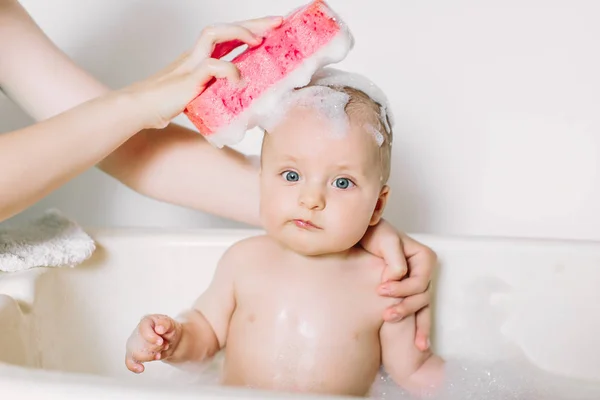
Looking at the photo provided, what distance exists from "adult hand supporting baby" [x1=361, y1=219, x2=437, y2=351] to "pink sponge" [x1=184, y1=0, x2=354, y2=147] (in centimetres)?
25

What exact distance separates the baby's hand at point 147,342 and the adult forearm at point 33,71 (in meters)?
0.39

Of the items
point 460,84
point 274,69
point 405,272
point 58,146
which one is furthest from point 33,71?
point 460,84

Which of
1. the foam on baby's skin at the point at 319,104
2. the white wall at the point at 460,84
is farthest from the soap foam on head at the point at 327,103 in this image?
the white wall at the point at 460,84

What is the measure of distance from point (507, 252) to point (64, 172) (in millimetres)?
659

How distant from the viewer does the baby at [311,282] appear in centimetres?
94

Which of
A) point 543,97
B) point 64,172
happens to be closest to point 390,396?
point 64,172

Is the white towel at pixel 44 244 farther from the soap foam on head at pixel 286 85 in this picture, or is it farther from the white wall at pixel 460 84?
the white wall at pixel 460 84

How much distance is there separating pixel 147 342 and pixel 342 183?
31 cm

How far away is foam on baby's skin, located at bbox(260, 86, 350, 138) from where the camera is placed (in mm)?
939

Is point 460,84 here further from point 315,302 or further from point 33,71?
point 33,71

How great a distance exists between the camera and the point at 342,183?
948mm

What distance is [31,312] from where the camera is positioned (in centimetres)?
101

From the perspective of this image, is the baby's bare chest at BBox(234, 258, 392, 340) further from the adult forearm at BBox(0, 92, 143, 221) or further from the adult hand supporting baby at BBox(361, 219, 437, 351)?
the adult forearm at BBox(0, 92, 143, 221)

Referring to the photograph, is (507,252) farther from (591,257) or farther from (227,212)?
(227,212)
